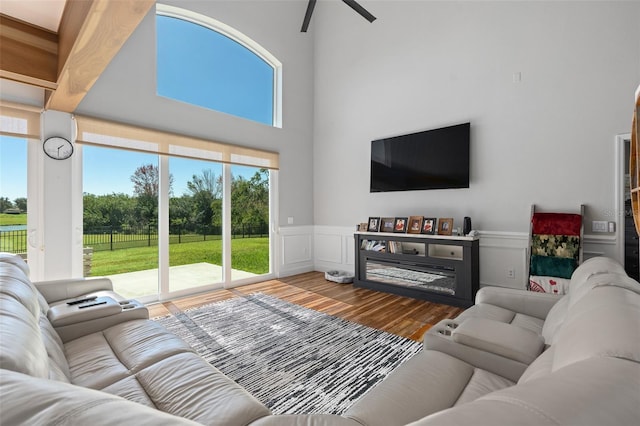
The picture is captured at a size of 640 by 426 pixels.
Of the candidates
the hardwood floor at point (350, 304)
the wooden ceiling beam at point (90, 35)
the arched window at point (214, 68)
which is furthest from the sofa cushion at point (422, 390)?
the arched window at point (214, 68)

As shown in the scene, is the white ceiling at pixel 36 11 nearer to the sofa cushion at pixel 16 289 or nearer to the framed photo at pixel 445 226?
the sofa cushion at pixel 16 289

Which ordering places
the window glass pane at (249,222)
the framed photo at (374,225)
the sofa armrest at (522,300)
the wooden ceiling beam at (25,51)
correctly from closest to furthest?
the sofa armrest at (522,300) → the wooden ceiling beam at (25,51) → the framed photo at (374,225) → the window glass pane at (249,222)

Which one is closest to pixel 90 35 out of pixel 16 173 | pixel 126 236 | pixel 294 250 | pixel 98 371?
pixel 98 371

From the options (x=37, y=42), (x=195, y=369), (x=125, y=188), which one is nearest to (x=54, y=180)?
(x=125, y=188)

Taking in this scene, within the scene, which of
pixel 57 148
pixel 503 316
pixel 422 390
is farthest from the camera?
pixel 57 148

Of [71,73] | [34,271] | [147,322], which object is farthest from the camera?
[34,271]

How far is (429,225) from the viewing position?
3900 millimetres

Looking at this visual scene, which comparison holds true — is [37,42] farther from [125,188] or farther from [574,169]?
[574,169]

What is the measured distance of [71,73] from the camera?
225cm

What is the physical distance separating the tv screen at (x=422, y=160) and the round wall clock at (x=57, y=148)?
4.01m

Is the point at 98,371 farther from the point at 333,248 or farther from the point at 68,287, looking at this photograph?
the point at 333,248

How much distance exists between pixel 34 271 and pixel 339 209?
4171mm

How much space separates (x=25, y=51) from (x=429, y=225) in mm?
4446

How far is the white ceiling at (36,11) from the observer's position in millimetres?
2057
